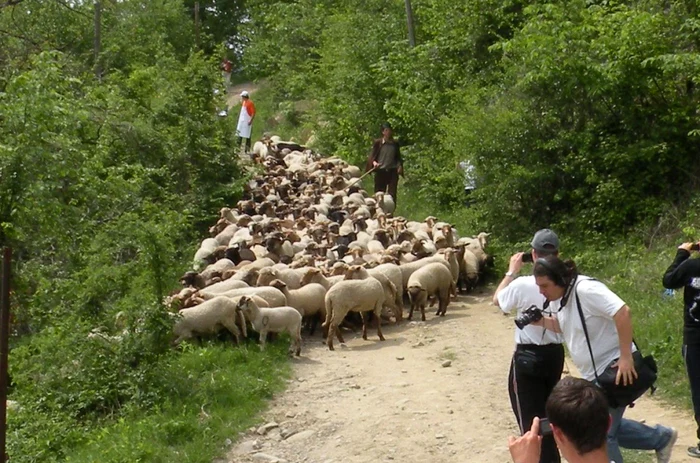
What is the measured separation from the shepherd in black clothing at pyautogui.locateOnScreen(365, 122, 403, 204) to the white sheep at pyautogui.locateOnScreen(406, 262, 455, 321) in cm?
753

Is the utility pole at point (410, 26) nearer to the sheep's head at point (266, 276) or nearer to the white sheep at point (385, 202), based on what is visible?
the white sheep at point (385, 202)

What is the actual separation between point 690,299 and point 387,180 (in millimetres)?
15569

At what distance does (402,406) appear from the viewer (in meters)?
10.3

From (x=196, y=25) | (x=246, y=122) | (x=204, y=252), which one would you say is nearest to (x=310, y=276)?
(x=204, y=252)

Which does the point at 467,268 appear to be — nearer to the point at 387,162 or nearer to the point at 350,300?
the point at 350,300

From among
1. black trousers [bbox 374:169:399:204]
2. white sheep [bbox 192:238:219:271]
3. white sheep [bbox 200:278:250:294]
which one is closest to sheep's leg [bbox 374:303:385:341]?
white sheep [bbox 200:278:250:294]

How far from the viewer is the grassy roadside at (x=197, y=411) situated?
9.34 m

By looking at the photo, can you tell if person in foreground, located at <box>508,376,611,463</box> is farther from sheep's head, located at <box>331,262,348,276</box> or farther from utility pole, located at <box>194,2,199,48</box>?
utility pole, located at <box>194,2,199,48</box>

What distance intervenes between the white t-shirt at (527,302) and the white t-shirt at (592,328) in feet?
1.43

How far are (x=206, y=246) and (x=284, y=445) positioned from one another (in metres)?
9.03

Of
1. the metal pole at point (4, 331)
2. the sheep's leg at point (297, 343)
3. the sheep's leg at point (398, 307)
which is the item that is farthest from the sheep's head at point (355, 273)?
the metal pole at point (4, 331)

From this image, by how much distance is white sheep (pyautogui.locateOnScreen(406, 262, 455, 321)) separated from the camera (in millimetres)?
14617

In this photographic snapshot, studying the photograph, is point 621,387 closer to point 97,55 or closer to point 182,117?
point 182,117

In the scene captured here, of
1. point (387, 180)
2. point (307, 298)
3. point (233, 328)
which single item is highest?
point (387, 180)
